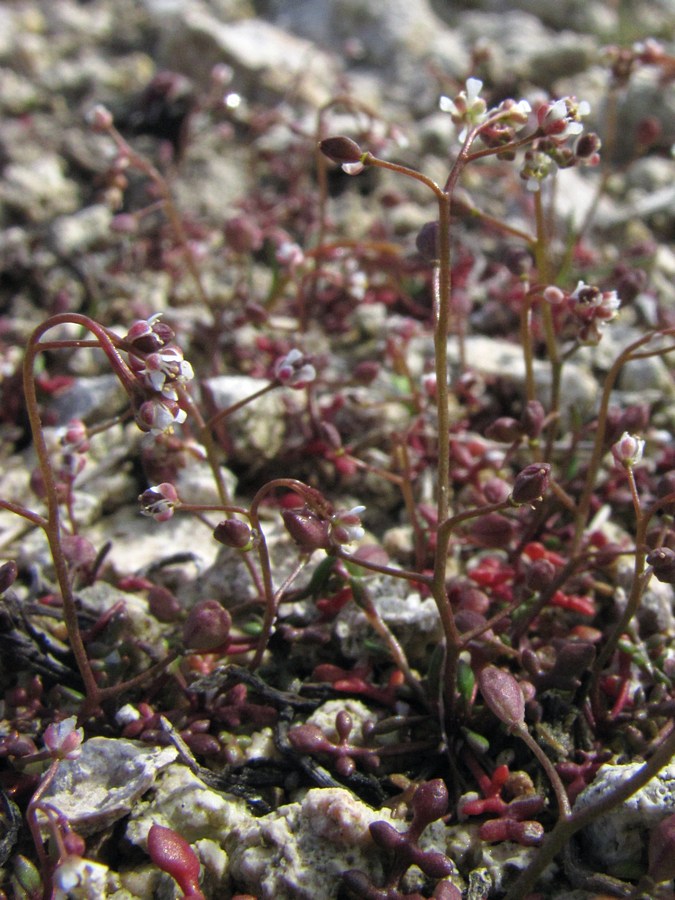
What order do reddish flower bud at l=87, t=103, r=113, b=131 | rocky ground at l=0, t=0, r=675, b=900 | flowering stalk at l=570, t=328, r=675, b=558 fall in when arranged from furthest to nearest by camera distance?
reddish flower bud at l=87, t=103, r=113, b=131
flowering stalk at l=570, t=328, r=675, b=558
rocky ground at l=0, t=0, r=675, b=900

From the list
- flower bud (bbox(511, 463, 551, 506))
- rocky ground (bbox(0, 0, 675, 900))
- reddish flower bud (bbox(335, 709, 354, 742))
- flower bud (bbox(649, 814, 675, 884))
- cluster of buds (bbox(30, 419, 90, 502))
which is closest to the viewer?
flower bud (bbox(649, 814, 675, 884))

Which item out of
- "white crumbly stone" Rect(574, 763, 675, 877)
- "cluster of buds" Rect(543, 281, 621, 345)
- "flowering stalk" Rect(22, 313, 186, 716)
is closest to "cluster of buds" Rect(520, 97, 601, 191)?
"cluster of buds" Rect(543, 281, 621, 345)

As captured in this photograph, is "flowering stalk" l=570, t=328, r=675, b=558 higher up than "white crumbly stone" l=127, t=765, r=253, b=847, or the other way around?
"flowering stalk" l=570, t=328, r=675, b=558

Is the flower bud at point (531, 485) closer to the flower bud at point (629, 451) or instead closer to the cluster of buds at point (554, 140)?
the flower bud at point (629, 451)

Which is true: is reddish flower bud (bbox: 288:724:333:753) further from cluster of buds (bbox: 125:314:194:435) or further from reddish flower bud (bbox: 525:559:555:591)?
cluster of buds (bbox: 125:314:194:435)

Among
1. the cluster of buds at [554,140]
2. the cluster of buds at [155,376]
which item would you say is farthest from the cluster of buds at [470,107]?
the cluster of buds at [155,376]

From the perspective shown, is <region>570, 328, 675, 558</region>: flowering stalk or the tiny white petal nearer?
the tiny white petal

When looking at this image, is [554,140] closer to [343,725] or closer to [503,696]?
[503,696]
